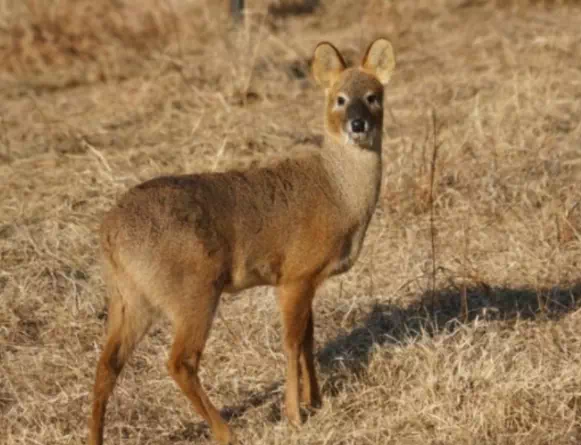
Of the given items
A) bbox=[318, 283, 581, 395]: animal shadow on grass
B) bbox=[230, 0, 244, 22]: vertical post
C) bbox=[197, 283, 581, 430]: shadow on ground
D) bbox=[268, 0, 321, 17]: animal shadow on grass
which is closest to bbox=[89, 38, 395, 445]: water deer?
bbox=[197, 283, 581, 430]: shadow on ground

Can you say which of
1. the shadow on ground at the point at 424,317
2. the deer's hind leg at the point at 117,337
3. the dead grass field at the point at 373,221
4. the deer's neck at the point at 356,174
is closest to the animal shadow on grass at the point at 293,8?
the dead grass field at the point at 373,221

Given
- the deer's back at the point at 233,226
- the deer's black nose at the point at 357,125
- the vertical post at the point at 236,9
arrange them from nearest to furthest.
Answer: the deer's back at the point at 233,226, the deer's black nose at the point at 357,125, the vertical post at the point at 236,9

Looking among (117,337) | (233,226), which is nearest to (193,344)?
(117,337)

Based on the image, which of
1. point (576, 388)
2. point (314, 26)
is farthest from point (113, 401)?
point (314, 26)

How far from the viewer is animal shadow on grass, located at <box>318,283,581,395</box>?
25.6 ft

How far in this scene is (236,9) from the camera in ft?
45.3

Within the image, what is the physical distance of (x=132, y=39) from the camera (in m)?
14.3

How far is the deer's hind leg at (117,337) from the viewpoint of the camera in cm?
670

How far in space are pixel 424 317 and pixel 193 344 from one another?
2030 millimetres

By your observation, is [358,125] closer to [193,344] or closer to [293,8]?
[193,344]

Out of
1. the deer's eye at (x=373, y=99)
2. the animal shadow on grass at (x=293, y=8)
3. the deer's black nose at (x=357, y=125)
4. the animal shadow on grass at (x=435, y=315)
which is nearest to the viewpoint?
the deer's black nose at (x=357, y=125)

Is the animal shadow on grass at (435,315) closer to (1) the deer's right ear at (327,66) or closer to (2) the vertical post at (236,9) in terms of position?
(1) the deer's right ear at (327,66)

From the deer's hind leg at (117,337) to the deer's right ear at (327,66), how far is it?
6.25 ft

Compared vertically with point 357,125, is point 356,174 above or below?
below
